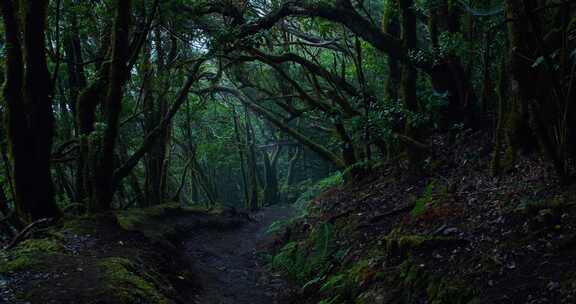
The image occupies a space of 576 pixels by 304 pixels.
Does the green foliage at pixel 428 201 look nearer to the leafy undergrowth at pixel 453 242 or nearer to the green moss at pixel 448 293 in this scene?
the leafy undergrowth at pixel 453 242

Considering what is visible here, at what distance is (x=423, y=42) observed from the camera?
576 inches

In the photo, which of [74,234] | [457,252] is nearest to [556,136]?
[457,252]

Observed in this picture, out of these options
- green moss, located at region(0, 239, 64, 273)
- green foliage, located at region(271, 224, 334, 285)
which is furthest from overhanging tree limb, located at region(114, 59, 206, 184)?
green foliage, located at region(271, 224, 334, 285)

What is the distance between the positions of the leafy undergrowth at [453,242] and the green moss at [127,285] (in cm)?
231

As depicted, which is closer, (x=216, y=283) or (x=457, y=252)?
(x=457, y=252)

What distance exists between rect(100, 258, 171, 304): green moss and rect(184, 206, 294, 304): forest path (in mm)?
1772

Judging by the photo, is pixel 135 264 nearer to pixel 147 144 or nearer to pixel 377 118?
pixel 377 118

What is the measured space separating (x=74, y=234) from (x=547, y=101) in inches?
283

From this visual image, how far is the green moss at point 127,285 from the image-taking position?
17.1ft

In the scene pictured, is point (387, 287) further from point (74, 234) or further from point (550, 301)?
A: point (74, 234)

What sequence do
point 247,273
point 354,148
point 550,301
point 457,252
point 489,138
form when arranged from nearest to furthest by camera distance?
point 550,301 < point 457,252 < point 489,138 < point 247,273 < point 354,148

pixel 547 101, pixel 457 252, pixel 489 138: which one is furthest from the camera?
pixel 489 138

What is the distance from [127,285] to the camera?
5.53 meters

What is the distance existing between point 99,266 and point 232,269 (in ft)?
15.6
